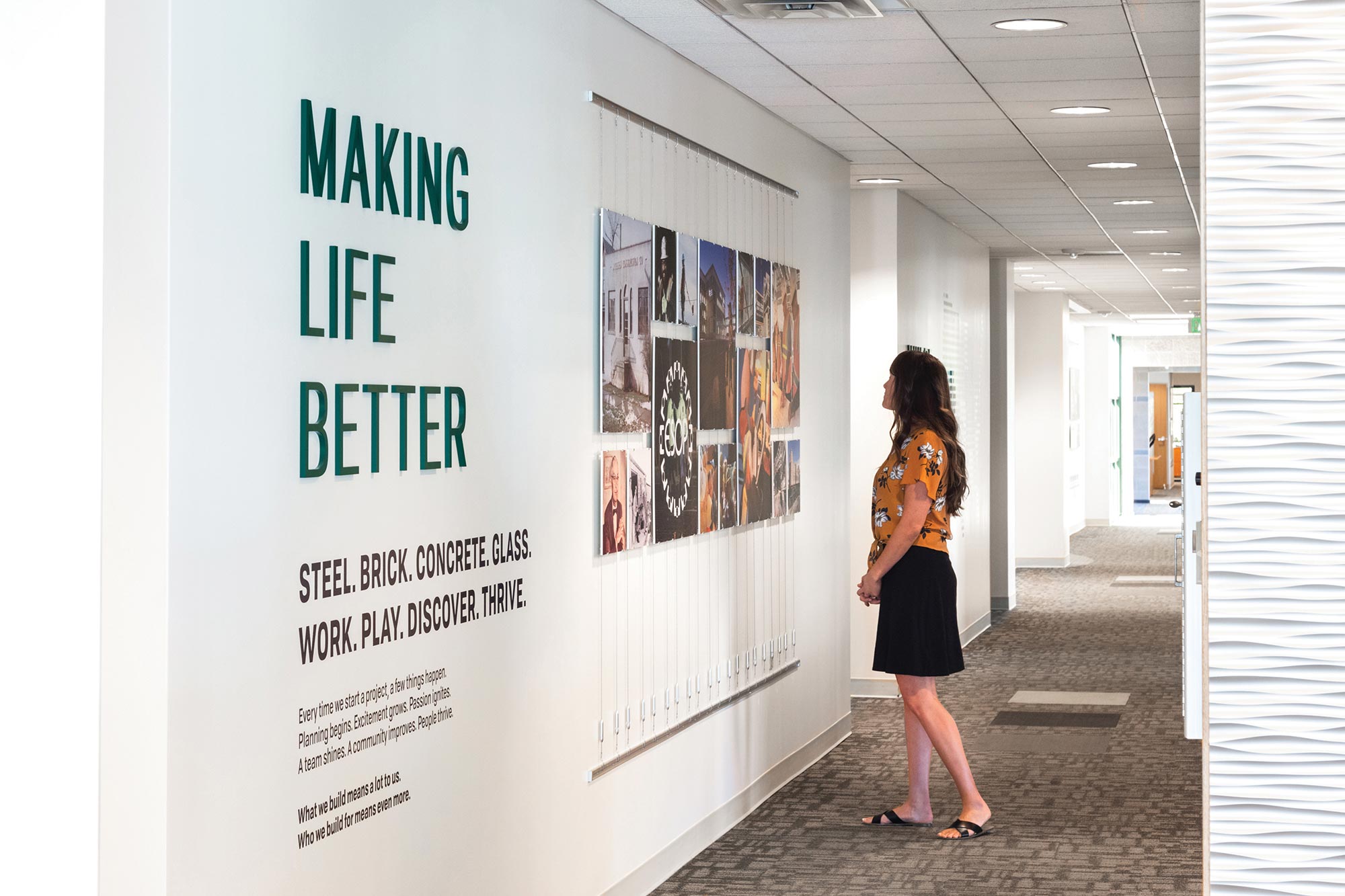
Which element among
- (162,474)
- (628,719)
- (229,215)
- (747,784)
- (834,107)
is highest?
(834,107)

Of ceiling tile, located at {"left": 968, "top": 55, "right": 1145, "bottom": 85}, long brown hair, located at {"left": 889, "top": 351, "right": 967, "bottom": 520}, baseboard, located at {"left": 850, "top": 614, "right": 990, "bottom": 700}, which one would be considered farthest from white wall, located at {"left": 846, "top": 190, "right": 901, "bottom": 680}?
long brown hair, located at {"left": 889, "top": 351, "right": 967, "bottom": 520}

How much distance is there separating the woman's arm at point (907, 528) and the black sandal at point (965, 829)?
1062 millimetres

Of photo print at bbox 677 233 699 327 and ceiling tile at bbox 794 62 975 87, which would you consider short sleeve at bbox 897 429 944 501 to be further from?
ceiling tile at bbox 794 62 975 87

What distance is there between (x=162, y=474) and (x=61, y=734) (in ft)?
1.54

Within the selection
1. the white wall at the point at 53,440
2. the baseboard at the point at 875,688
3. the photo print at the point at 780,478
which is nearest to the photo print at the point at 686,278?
the photo print at the point at 780,478

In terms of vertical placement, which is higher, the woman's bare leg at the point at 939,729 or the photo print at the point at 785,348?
the photo print at the point at 785,348

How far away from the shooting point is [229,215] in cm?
279

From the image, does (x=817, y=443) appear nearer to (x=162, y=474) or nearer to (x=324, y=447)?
(x=324, y=447)

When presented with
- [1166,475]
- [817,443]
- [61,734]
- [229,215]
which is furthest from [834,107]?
[1166,475]

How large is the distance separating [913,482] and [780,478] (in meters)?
1.08

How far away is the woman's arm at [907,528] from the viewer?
5.55 m

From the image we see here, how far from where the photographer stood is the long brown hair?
18.4ft

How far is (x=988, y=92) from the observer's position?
621 cm

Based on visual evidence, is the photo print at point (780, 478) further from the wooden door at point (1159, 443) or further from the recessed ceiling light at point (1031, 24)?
the wooden door at point (1159, 443)
